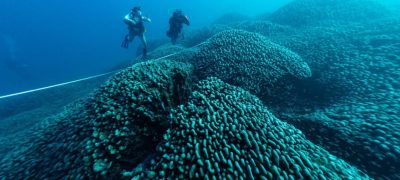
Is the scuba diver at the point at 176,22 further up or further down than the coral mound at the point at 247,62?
further up

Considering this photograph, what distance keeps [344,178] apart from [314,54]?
5.90 metres

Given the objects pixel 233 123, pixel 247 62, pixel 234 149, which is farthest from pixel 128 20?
pixel 234 149

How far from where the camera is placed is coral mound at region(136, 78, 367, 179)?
2676 millimetres

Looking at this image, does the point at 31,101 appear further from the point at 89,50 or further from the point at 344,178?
the point at 89,50

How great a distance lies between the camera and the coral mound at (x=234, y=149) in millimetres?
2676

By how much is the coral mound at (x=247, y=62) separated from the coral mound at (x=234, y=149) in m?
2.07

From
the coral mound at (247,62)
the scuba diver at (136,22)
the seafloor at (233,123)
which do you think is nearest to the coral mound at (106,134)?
the seafloor at (233,123)

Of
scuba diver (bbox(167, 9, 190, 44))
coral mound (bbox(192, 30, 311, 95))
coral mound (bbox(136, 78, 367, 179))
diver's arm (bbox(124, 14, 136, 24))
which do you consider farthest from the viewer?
scuba diver (bbox(167, 9, 190, 44))

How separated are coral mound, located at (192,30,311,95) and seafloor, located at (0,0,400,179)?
1.3 inches

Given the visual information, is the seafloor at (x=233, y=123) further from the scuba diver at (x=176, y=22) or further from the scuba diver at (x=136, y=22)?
the scuba diver at (x=136, y=22)

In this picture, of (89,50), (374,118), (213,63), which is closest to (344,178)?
(374,118)

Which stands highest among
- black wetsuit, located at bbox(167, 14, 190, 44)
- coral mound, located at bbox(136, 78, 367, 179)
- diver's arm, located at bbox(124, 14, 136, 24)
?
diver's arm, located at bbox(124, 14, 136, 24)

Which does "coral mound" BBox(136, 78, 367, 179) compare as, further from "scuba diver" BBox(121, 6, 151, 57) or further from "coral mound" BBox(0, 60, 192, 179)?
"scuba diver" BBox(121, 6, 151, 57)

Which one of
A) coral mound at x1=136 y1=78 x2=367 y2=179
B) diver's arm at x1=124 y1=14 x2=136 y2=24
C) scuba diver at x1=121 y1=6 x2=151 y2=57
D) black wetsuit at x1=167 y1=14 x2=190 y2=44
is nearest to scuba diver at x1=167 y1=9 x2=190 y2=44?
black wetsuit at x1=167 y1=14 x2=190 y2=44
